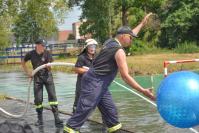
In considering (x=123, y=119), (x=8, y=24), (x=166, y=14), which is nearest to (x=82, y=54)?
(x=123, y=119)

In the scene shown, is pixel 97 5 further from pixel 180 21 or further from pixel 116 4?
Answer: pixel 180 21

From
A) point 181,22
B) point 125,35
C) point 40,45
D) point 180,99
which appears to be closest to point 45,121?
point 40,45

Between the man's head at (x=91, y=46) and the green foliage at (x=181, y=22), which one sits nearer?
the man's head at (x=91, y=46)

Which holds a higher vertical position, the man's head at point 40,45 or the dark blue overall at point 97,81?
the man's head at point 40,45

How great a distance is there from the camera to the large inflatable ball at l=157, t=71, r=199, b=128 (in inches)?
277

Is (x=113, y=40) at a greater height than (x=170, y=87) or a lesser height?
greater

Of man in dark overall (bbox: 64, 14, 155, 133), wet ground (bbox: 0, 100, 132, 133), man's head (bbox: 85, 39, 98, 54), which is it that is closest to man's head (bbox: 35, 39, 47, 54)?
wet ground (bbox: 0, 100, 132, 133)

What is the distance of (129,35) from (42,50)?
4.32 meters

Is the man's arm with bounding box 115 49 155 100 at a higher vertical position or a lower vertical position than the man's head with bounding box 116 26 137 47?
lower

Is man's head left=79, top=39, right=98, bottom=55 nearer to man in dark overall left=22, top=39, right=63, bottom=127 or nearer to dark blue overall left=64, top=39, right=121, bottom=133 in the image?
man in dark overall left=22, top=39, right=63, bottom=127

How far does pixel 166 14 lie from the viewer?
165ft

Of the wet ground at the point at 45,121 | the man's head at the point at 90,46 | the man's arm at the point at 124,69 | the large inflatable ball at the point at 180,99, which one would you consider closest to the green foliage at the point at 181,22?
the wet ground at the point at 45,121

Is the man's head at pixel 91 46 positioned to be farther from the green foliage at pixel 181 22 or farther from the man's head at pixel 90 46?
the green foliage at pixel 181 22

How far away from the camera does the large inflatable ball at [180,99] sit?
702 centimetres
